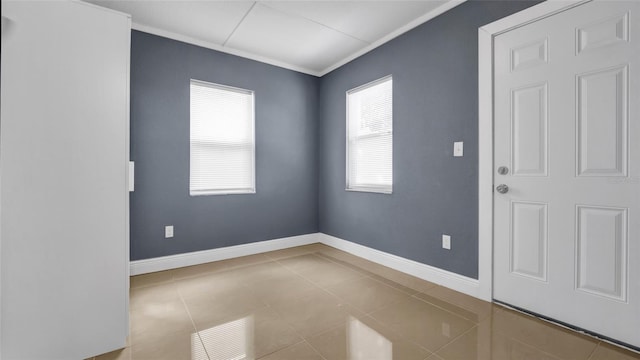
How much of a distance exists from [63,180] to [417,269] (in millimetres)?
2801

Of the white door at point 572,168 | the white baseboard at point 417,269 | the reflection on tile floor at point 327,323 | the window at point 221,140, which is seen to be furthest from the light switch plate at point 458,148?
the window at point 221,140

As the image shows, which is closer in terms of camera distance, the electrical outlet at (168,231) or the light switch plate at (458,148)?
the light switch plate at (458,148)

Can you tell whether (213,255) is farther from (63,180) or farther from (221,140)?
(63,180)

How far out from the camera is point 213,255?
3326mm

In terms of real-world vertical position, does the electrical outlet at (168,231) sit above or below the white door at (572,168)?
below

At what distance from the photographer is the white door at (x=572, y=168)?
1.66 metres

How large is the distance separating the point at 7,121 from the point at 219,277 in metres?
1.98

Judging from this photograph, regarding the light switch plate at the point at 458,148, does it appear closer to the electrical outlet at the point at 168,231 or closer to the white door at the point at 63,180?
the white door at the point at 63,180

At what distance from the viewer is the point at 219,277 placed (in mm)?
2805

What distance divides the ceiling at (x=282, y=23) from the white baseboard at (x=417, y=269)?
2.37m

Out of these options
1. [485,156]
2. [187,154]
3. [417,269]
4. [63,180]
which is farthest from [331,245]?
[63,180]

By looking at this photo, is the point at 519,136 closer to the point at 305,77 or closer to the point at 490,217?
the point at 490,217

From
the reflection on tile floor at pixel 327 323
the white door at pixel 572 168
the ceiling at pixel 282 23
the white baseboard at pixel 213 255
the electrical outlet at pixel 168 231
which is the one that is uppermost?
the ceiling at pixel 282 23

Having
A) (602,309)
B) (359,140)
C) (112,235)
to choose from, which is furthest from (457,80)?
(112,235)
